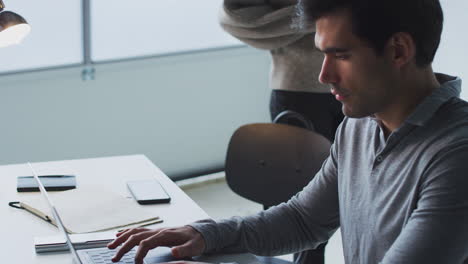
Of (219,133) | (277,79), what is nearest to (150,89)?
(219,133)

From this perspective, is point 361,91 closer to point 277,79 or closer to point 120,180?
point 120,180

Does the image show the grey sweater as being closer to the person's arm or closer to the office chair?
the person's arm

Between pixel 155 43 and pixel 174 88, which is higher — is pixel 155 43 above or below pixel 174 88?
above

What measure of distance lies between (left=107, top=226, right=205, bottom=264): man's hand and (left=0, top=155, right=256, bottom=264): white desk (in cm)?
15

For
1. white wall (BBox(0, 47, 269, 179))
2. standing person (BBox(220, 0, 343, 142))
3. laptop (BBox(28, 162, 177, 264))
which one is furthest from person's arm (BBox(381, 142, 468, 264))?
white wall (BBox(0, 47, 269, 179))

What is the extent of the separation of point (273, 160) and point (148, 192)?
425 mm

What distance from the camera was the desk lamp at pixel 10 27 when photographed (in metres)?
1.76

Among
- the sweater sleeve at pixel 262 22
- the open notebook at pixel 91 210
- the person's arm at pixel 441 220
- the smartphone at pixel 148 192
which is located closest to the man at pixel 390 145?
the person's arm at pixel 441 220

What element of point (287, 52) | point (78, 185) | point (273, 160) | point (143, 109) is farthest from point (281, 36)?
point (143, 109)

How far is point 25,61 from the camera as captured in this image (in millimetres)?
3389

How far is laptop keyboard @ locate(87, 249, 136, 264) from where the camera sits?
1428 mm

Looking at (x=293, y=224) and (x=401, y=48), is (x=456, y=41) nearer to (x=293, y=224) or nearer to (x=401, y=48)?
(x=293, y=224)

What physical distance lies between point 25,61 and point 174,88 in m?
0.86

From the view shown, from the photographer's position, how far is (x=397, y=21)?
1258 mm
